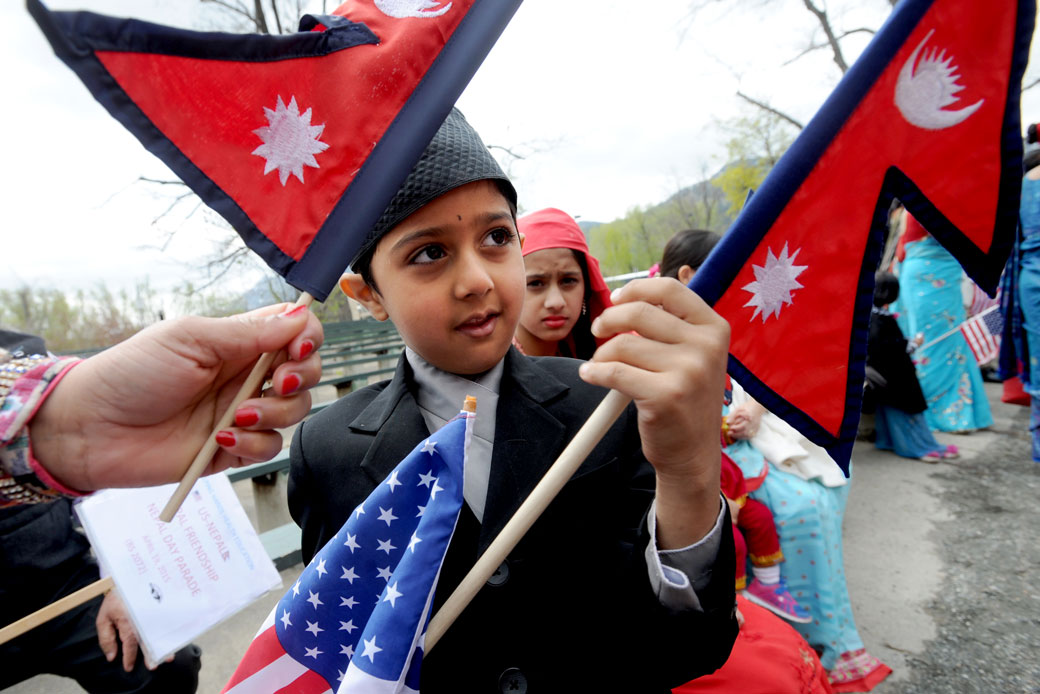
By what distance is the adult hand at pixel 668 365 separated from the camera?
78cm

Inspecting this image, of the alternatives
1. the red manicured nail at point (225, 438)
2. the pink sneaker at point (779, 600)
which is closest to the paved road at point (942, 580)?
the pink sneaker at point (779, 600)

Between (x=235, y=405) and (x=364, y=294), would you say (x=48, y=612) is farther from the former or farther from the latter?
(x=364, y=294)

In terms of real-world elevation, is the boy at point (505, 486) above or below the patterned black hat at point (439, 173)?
below

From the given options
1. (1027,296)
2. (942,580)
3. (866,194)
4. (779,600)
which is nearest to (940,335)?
(1027,296)

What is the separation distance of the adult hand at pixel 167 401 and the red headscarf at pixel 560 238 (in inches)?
63.0

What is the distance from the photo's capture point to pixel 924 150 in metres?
1.00

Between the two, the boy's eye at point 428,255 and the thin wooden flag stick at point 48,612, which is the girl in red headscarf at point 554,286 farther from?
the thin wooden flag stick at point 48,612

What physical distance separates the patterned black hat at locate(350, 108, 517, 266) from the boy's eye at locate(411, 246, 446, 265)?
0.28 ft

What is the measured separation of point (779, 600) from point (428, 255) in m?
2.46

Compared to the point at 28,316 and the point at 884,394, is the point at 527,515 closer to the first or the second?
the point at 884,394

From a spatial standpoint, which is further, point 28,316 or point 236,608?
point 28,316

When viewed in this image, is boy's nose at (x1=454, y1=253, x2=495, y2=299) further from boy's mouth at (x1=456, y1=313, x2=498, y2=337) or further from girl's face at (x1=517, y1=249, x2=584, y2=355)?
girl's face at (x1=517, y1=249, x2=584, y2=355)

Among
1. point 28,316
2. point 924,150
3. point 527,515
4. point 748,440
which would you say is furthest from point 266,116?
point 28,316

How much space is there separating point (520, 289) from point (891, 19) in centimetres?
85
